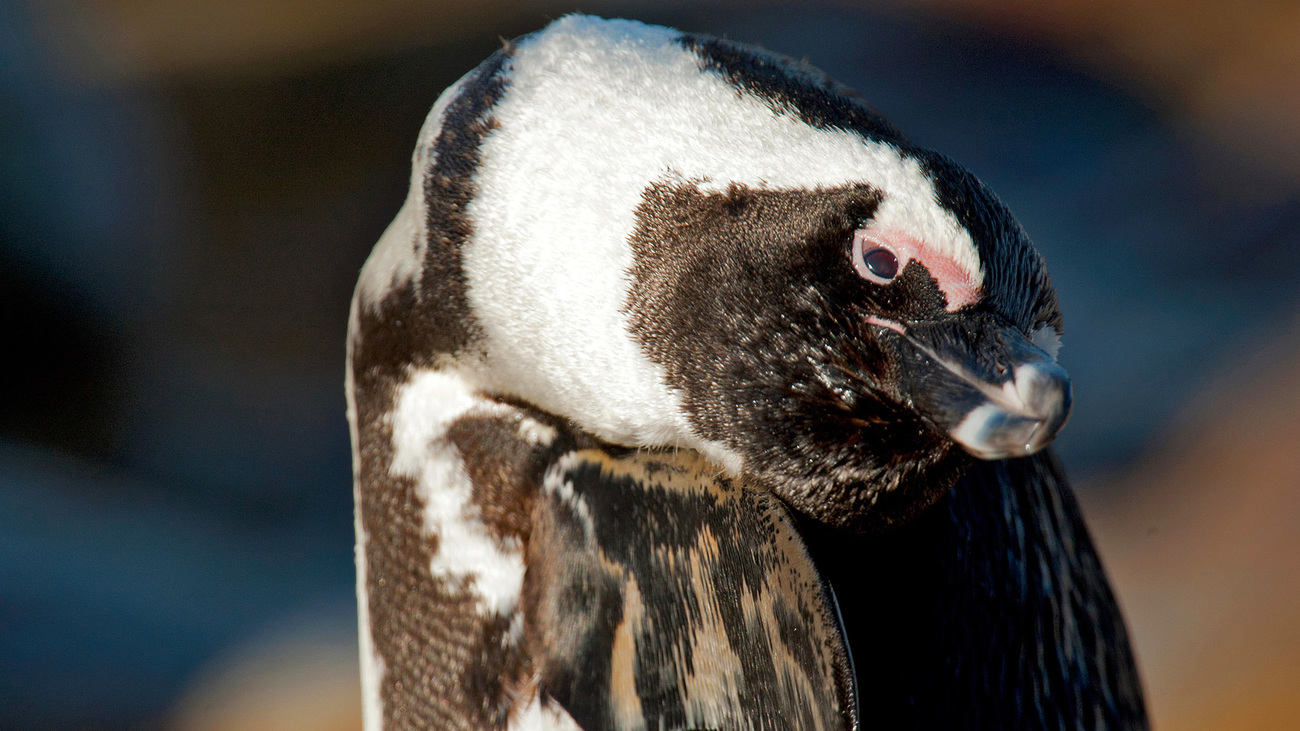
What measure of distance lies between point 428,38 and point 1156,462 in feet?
6.32

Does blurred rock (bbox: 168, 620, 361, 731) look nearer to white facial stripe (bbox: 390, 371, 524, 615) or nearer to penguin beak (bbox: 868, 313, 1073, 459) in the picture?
white facial stripe (bbox: 390, 371, 524, 615)

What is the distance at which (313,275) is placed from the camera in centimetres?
226

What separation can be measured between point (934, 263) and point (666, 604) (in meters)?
0.27

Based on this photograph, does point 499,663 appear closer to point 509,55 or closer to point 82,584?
point 509,55

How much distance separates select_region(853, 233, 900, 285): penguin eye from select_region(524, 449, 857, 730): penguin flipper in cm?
16

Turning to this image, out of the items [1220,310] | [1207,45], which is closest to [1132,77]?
[1207,45]

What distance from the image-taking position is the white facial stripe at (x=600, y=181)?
0.54 meters

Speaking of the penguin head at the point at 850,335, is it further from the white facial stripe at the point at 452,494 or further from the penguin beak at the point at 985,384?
the white facial stripe at the point at 452,494

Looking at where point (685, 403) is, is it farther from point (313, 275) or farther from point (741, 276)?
point (313, 275)

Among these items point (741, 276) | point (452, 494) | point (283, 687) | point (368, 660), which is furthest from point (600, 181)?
point (283, 687)

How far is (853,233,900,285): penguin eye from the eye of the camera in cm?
51

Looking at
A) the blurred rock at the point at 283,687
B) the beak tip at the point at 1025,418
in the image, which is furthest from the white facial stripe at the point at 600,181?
the blurred rock at the point at 283,687

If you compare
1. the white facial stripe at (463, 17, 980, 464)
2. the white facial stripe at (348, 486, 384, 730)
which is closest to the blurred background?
the white facial stripe at (348, 486, 384, 730)

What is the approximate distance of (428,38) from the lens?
2367mm
